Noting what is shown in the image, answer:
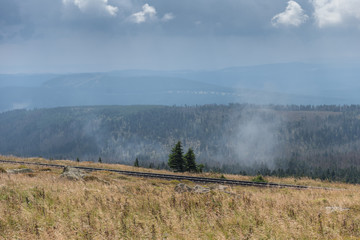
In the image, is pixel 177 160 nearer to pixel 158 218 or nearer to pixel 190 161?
pixel 190 161

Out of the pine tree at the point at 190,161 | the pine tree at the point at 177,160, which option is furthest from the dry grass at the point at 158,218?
the pine tree at the point at 190,161

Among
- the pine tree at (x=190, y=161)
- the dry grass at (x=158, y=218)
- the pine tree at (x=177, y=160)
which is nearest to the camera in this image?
the dry grass at (x=158, y=218)

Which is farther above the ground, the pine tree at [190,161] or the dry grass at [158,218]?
the dry grass at [158,218]

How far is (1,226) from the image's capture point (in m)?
8.02

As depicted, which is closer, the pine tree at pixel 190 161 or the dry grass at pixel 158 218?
the dry grass at pixel 158 218

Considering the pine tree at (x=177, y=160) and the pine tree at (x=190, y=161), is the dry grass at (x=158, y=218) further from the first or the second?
the pine tree at (x=190, y=161)

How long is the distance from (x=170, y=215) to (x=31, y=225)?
377cm

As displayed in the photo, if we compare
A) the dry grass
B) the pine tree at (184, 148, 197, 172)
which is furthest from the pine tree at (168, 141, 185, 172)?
the dry grass

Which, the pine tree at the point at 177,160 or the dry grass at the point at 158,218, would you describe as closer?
the dry grass at the point at 158,218

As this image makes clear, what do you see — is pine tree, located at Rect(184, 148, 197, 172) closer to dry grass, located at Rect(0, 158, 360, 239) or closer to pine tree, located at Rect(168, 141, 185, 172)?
pine tree, located at Rect(168, 141, 185, 172)

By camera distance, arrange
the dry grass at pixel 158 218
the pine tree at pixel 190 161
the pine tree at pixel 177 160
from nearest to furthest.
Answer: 1. the dry grass at pixel 158 218
2. the pine tree at pixel 177 160
3. the pine tree at pixel 190 161

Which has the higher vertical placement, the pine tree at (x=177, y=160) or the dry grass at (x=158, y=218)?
the dry grass at (x=158, y=218)

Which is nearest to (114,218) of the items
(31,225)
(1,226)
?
(31,225)

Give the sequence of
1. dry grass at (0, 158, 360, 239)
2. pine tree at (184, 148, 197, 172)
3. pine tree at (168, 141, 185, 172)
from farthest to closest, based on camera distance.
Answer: pine tree at (184, 148, 197, 172), pine tree at (168, 141, 185, 172), dry grass at (0, 158, 360, 239)
